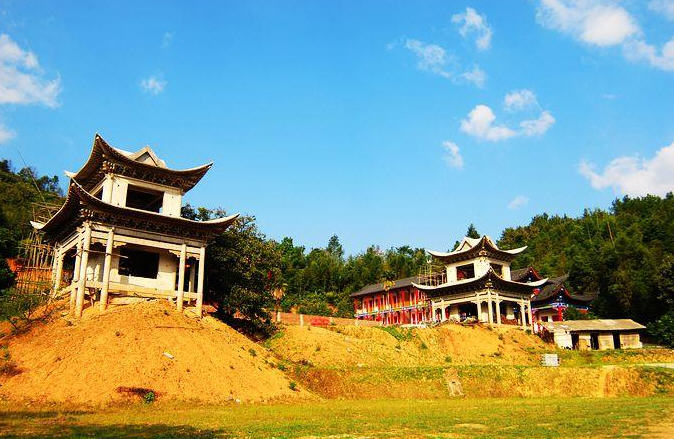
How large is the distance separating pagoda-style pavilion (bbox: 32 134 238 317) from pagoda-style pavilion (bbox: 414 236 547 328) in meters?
27.9

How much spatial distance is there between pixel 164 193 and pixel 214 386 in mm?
13323

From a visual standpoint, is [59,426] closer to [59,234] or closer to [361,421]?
[361,421]

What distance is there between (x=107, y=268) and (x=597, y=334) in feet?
138

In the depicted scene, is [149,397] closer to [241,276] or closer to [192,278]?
[192,278]

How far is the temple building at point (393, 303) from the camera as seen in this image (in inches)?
2499

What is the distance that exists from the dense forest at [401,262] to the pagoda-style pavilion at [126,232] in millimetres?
3228

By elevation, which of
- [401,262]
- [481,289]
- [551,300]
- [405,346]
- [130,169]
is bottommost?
[405,346]

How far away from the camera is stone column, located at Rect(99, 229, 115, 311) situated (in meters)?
27.3

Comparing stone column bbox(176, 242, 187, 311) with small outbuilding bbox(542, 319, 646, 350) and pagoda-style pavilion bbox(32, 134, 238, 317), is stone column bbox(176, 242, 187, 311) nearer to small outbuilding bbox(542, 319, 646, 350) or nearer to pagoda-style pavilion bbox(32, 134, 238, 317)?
pagoda-style pavilion bbox(32, 134, 238, 317)

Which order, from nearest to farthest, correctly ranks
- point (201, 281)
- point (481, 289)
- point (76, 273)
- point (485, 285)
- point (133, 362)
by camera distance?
point (133, 362), point (76, 273), point (201, 281), point (485, 285), point (481, 289)

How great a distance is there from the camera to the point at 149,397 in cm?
2164

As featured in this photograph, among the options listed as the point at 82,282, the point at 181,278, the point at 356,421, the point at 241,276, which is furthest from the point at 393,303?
the point at 356,421

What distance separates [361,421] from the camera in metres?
17.4

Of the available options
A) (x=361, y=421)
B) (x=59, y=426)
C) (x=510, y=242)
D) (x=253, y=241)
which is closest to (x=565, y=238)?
(x=510, y=242)
